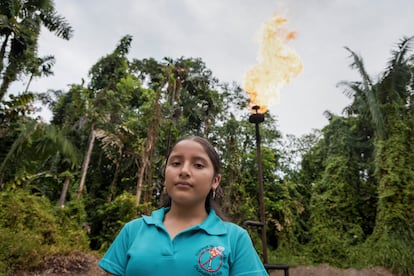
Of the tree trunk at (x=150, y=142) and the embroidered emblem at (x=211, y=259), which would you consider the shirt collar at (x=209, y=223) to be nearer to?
the embroidered emblem at (x=211, y=259)

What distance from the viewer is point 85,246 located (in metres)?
9.72

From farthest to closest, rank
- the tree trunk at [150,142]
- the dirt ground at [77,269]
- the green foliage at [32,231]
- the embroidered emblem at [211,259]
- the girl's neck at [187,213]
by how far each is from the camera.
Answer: the tree trunk at [150,142], the dirt ground at [77,269], the green foliage at [32,231], the girl's neck at [187,213], the embroidered emblem at [211,259]

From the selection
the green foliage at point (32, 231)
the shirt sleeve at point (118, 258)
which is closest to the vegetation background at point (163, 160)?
the green foliage at point (32, 231)

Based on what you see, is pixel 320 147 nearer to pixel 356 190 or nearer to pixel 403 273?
pixel 356 190

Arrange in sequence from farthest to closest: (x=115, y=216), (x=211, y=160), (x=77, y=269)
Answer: (x=115, y=216), (x=77, y=269), (x=211, y=160)

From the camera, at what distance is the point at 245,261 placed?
1.35m

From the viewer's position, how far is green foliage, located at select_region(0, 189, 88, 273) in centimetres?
668

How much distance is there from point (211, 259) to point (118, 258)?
423 millimetres

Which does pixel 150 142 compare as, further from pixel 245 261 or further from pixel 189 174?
pixel 245 261

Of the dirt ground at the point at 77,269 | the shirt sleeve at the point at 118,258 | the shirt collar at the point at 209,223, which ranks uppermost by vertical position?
the shirt collar at the point at 209,223

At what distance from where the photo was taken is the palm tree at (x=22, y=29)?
963 cm

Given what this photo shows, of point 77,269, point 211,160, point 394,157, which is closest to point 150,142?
point 77,269

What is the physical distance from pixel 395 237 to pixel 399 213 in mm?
804

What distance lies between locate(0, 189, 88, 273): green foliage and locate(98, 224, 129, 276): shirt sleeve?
5.92 metres
